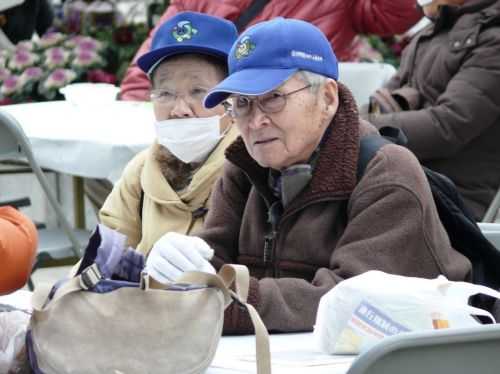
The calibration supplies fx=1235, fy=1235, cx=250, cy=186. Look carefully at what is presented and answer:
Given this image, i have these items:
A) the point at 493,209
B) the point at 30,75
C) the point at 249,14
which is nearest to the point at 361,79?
the point at 249,14

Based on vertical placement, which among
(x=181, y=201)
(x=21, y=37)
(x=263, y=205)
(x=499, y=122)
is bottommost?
(x=21, y=37)

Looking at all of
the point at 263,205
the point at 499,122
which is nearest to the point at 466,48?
the point at 499,122

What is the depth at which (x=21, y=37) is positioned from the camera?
8.19m

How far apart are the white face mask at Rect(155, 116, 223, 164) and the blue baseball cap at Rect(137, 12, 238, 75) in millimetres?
174

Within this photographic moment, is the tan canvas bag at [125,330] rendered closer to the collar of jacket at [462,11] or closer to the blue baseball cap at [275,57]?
the blue baseball cap at [275,57]

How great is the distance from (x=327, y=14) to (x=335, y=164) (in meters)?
2.93

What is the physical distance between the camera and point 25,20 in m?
8.27

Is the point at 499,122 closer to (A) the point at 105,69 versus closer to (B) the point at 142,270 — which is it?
(B) the point at 142,270

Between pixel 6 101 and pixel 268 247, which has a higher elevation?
pixel 268 247

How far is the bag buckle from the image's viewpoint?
2.08 meters

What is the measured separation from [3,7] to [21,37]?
0.42m

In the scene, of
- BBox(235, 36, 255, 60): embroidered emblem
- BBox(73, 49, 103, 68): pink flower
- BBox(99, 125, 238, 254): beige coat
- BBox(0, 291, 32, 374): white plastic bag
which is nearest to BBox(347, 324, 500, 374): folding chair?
BBox(0, 291, 32, 374): white plastic bag

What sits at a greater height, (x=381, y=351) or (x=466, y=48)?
(x=381, y=351)

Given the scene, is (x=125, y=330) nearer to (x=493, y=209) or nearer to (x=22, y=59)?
(x=493, y=209)
